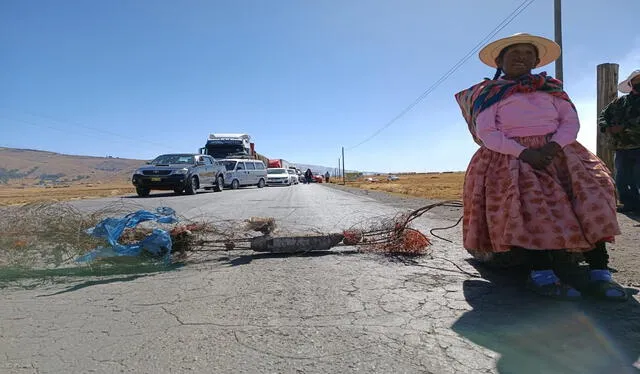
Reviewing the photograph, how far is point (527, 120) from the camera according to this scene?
2789mm

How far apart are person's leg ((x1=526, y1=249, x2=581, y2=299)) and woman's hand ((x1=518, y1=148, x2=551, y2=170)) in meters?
0.56

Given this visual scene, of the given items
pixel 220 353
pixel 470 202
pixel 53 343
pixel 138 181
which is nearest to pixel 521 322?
pixel 470 202

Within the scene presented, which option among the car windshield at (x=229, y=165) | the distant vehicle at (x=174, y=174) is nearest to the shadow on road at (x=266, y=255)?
the distant vehicle at (x=174, y=174)

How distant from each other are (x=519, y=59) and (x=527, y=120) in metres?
0.52

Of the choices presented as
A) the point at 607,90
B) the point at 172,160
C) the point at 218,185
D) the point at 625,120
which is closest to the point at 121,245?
the point at 625,120

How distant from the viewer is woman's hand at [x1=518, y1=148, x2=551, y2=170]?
8.64ft

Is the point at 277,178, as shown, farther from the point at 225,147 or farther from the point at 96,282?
the point at 96,282

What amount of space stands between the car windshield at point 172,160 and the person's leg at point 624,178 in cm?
1459

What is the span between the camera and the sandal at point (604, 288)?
7.68 ft

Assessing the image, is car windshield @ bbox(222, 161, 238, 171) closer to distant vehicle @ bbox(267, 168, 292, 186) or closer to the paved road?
distant vehicle @ bbox(267, 168, 292, 186)

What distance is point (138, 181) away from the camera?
15516 millimetres

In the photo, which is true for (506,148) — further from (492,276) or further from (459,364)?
(459,364)

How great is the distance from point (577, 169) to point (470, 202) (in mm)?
704

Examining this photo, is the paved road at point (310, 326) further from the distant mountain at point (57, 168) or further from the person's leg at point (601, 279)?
the distant mountain at point (57, 168)
